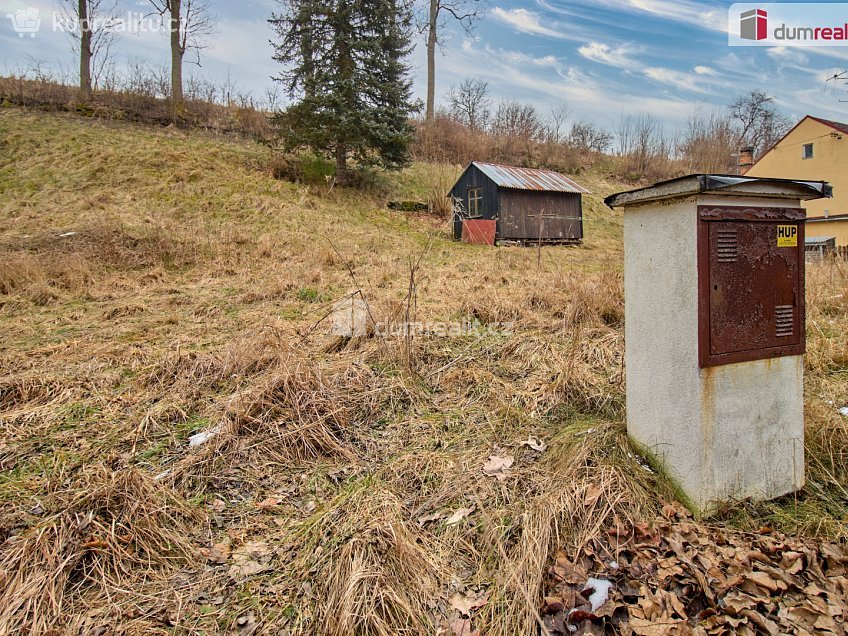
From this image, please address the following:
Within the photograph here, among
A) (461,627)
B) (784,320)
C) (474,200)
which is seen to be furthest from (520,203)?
(461,627)

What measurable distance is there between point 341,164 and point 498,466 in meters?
14.6

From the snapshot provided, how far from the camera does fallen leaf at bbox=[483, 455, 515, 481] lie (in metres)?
2.55

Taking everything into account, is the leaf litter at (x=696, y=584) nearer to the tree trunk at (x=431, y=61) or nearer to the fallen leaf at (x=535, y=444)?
the fallen leaf at (x=535, y=444)

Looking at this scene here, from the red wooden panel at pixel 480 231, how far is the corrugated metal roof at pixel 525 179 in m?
1.37

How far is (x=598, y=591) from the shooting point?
1.83 m

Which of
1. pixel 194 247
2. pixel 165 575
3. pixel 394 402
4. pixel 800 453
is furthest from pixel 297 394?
pixel 194 247

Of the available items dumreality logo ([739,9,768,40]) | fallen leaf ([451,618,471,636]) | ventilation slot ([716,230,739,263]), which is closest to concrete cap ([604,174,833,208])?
ventilation slot ([716,230,739,263])

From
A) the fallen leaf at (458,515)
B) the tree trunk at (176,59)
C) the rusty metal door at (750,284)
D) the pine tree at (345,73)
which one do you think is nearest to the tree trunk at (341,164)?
the pine tree at (345,73)

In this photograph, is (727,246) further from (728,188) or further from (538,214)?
(538,214)

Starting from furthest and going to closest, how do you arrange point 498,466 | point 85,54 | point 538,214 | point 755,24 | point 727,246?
point 85,54, point 538,214, point 755,24, point 498,466, point 727,246

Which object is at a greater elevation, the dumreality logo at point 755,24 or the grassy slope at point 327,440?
the dumreality logo at point 755,24

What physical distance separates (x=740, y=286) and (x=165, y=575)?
291 cm

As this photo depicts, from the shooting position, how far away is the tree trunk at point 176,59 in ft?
54.5

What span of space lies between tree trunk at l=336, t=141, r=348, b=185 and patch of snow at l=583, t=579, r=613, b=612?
49.7 feet
